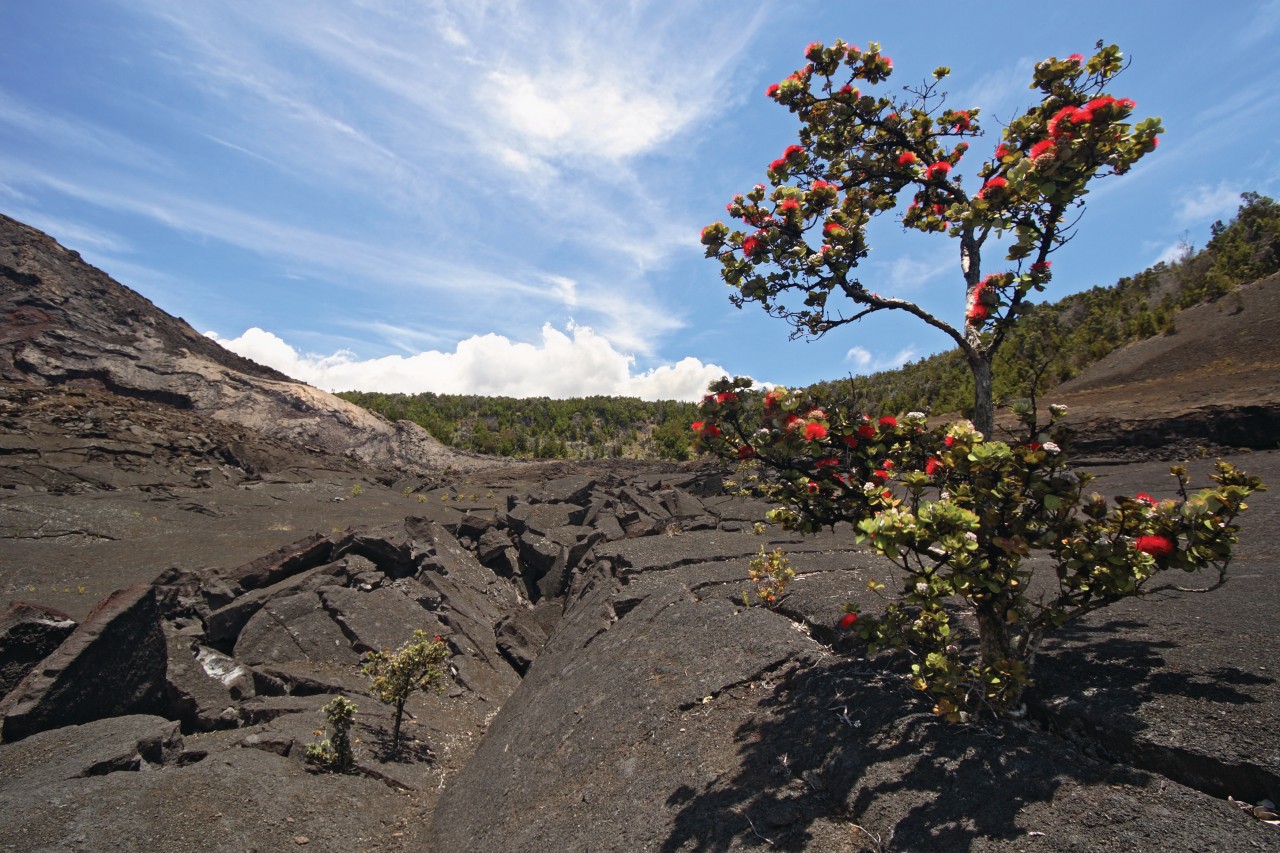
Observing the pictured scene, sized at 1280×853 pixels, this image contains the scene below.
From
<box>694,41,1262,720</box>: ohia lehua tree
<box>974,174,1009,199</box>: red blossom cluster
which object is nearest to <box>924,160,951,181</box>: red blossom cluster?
<box>694,41,1262,720</box>: ohia lehua tree

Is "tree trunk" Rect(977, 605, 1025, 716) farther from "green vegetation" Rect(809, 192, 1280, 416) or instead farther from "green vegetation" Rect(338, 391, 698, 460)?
"green vegetation" Rect(338, 391, 698, 460)

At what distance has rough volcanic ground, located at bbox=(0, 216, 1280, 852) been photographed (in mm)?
3123

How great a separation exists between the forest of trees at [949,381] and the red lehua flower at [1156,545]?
2.91 ft

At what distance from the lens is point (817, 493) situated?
163 inches

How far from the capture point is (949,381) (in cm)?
3362

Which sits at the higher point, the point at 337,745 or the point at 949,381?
the point at 949,381

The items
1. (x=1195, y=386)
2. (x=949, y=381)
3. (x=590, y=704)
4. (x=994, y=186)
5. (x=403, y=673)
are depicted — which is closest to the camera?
(x=994, y=186)

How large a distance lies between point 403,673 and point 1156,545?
729 centimetres

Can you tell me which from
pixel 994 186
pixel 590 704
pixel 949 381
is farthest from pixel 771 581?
pixel 949 381

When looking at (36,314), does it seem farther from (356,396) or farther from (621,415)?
(621,415)

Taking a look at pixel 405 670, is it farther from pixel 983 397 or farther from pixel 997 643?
pixel 983 397

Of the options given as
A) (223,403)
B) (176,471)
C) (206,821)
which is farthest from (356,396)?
(206,821)

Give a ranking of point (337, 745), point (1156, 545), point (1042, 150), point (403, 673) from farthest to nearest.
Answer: point (403, 673), point (337, 745), point (1042, 150), point (1156, 545)

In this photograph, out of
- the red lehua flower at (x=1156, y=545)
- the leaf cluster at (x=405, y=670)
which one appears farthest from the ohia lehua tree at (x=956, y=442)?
the leaf cluster at (x=405, y=670)
